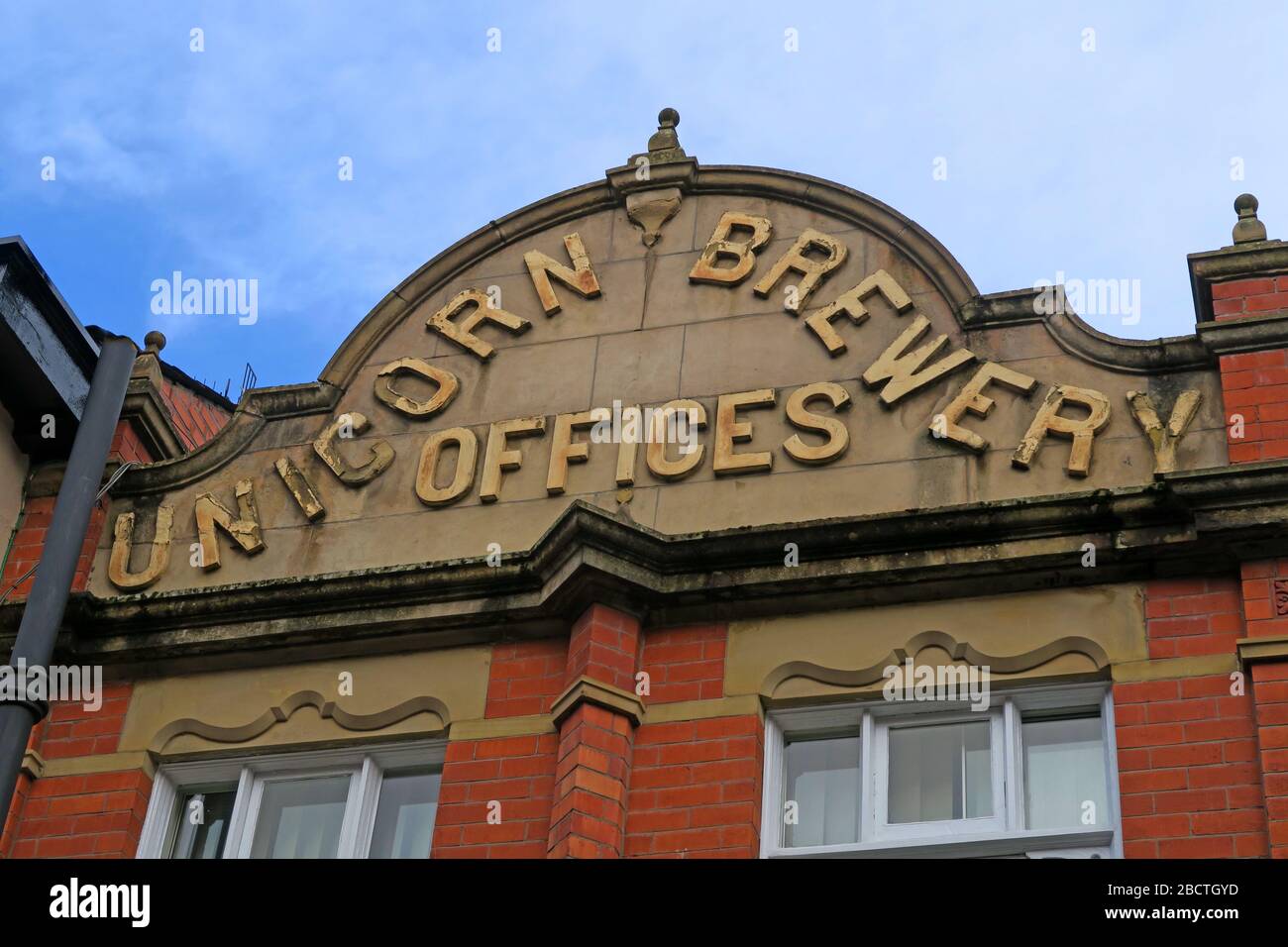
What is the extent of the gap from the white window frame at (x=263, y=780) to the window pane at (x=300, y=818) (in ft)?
0.14

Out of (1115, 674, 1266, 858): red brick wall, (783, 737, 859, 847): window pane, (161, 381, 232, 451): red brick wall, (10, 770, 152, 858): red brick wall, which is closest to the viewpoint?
(1115, 674, 1266, 858): red brick wall

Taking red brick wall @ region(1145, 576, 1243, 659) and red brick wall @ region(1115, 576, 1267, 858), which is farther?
red brick wall @ region(1145, 576, 1243, 659)

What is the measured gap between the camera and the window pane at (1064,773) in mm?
11406

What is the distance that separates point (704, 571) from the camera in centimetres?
1262

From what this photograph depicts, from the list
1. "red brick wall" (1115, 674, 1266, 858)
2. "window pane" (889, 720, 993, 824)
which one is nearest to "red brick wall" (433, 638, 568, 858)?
"window pane" (889, 720, 993, 824)

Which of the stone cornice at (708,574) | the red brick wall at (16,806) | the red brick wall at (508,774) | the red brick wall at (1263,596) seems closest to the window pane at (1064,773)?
the stone cornice at (708,574)

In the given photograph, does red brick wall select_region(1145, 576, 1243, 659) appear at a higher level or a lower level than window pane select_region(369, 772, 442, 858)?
higher

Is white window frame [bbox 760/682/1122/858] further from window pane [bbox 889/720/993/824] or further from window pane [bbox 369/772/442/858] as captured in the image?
window pane [bbox 369/772/442/858]

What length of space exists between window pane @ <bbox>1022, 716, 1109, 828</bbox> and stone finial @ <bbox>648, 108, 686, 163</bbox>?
480 cm

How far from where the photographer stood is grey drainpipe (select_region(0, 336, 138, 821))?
34.8ft

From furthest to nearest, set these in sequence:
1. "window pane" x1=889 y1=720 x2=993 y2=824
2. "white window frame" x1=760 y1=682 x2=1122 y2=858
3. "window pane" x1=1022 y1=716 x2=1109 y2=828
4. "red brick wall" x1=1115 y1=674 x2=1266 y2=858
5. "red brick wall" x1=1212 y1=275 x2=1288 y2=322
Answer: "red brick wall" x1=1212 y1=275 x2=1288 y2=322, "window pane" x1=889 y1=720 x2=993 y2=824, "window pane" x1=1022 y1=716 x2=1109 y2=828, "white window frame" x1=760 y1=682 x2=1122 y2=858, "red brick wall" x1=1115 y1=674 x2=1266 y2=858

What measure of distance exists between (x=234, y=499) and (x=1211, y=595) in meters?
6.05

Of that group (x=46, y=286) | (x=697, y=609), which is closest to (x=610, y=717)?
(x=697, y=609)

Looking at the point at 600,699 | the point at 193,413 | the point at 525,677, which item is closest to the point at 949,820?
the point at 600,699
